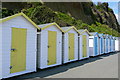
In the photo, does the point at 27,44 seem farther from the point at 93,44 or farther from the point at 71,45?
the point at 93,44

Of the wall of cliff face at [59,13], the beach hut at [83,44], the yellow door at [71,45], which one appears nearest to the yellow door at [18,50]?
the yellow door at [71,45]

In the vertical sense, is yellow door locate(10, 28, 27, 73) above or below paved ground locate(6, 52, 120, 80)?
above

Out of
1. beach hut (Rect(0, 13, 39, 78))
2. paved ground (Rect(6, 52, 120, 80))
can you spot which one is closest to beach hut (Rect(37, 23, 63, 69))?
paved ground (Rect(6, 52, 120, 80))

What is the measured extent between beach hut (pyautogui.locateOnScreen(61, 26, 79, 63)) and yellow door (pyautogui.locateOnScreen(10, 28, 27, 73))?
3.92 meters

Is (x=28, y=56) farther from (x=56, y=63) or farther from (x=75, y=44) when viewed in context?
(x=75, y=44)

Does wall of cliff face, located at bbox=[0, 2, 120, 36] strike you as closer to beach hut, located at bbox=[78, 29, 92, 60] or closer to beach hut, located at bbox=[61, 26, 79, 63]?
beach hut, located at bbox=[78, 29, 92, 60]

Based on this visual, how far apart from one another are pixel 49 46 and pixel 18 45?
8.08 ft

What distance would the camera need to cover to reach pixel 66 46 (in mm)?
11109

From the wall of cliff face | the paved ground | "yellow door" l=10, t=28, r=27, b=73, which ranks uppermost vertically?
the wall of cliff face

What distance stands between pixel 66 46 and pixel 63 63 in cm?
125

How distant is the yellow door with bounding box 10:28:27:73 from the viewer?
7.04 metres

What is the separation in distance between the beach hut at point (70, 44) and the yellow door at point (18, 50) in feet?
12.9

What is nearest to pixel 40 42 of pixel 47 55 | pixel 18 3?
pixel 47 55

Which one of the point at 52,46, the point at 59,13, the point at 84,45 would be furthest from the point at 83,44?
the point at 59,13
